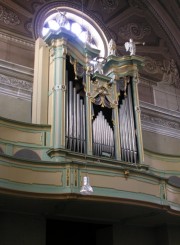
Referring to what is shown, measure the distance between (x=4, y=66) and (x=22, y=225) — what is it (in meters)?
4.40

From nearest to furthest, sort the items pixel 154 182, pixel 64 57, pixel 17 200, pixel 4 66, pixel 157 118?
pixel 17 200, pixel 154 182, pixel 64 57, pixel 4 66, pixel 157 118

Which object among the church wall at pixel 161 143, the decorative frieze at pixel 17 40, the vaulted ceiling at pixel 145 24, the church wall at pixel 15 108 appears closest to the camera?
the church wall at pixel 15 108

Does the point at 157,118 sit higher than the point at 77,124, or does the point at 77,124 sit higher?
the point at 157,118

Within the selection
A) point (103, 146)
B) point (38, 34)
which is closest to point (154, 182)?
point (103, 146)

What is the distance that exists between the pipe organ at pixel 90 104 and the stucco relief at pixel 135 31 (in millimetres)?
3169

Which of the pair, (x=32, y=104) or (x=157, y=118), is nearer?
(x=32, y=104)

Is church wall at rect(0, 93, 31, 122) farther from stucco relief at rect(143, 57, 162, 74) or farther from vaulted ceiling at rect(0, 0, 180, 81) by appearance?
stucco relief at rect(143, 57, 162, 74)

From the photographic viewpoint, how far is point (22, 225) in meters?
9.70

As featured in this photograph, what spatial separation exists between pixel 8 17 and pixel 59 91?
3678 millimetres

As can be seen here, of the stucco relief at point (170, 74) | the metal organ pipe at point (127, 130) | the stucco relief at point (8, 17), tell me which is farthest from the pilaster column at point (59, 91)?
the stucco relief at point (170, 74)

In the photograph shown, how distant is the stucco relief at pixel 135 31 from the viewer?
14.3m

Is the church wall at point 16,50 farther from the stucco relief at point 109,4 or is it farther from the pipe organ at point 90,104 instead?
the stucco relief at point 109,4

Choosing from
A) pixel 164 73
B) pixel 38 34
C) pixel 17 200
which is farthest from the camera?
pixel 164 73

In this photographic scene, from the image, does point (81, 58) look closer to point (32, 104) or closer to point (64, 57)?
point (64, 57)
